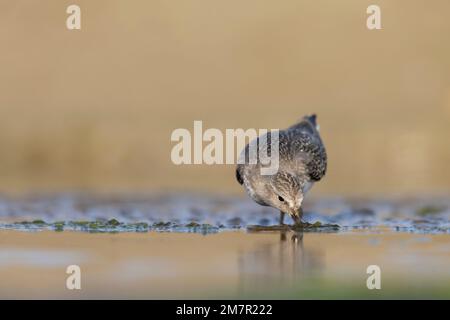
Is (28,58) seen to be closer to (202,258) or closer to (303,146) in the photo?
(303,146)

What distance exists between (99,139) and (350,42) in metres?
5.39

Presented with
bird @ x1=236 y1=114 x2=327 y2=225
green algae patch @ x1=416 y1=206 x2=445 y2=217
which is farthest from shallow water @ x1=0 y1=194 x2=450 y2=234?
bird @ x1=236 y1=114 x2=327 y2=225

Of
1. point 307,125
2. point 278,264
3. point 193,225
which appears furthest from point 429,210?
point 278,264

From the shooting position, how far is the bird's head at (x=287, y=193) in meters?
12.1

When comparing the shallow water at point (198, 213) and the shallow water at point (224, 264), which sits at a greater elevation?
the shallow water at point (198, 213)

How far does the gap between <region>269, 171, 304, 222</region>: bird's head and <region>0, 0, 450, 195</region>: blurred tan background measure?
6.45 metres

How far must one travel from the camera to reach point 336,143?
65.0ft

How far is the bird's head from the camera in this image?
476 inches

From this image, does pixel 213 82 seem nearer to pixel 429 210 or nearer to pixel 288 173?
pixel 429 210

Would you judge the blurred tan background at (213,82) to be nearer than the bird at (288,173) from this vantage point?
No

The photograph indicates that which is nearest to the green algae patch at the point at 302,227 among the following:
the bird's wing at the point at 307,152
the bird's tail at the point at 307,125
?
the bird's wing at the point at 307,152

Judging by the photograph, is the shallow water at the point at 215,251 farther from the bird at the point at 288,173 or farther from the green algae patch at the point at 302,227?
the bird at the point at 288,173

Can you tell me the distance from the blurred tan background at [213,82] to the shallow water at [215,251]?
4681 mm
